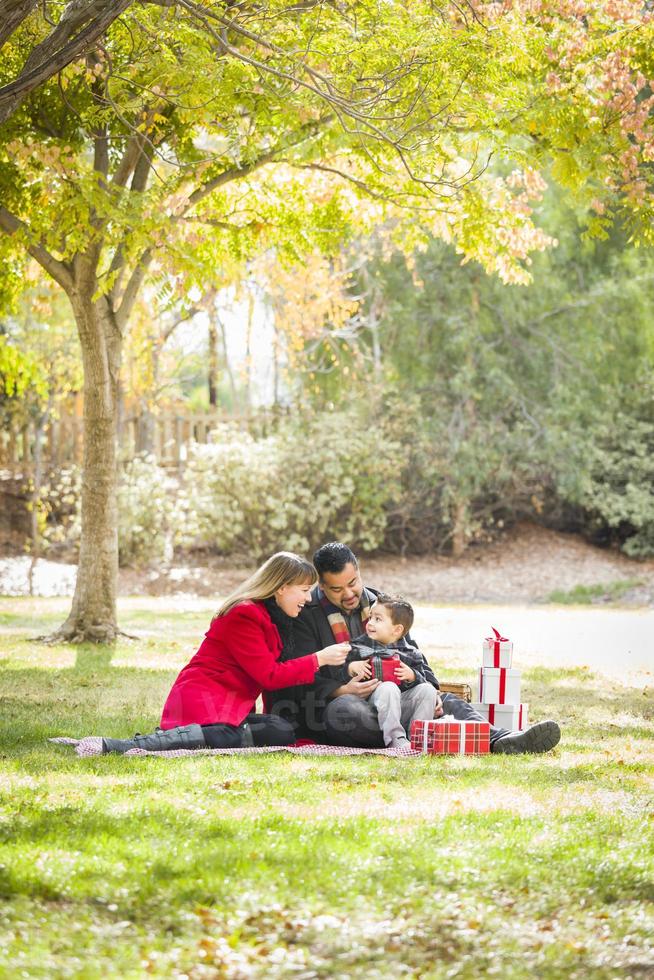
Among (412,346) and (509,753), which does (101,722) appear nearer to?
(509,753)

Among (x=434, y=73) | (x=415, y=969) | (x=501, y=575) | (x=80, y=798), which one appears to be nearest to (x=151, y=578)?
(x=501, y=575)

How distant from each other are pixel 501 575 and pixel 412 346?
409 centimetres

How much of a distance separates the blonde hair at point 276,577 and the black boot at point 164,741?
1.94 ft

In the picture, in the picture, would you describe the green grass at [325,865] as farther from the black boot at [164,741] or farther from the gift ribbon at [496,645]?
the gift ribbon at [496,645]

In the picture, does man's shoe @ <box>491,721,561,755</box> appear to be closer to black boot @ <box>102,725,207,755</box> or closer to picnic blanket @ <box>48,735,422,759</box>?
picnic blanket @ <box>48,735,422,759</box>

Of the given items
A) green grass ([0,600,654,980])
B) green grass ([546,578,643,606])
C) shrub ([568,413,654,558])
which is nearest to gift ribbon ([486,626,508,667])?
green grass ([0,600,654,980])

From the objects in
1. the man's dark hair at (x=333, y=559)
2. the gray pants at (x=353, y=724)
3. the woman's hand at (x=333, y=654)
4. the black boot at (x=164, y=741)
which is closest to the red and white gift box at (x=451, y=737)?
the gray pants at (x=353, y=724)

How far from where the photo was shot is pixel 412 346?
777 inches

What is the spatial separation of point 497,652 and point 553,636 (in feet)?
20.9

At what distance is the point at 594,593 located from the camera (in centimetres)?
1708

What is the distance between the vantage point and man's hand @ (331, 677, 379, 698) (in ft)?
19.8

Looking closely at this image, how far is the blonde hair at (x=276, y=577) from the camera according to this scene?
600 cm

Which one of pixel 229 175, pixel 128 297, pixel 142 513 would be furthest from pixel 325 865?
pixel 142 513

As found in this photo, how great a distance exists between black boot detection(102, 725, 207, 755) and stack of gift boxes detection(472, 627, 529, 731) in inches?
60.4
